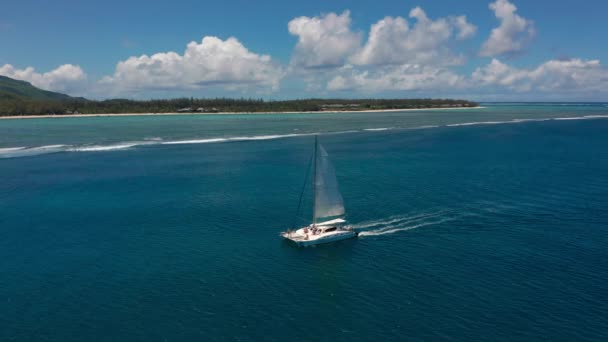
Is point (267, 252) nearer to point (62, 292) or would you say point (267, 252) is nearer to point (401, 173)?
point (62, 292)

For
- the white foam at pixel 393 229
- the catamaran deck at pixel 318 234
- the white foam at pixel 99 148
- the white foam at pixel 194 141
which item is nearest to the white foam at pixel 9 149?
the white foam at pixel 99 148

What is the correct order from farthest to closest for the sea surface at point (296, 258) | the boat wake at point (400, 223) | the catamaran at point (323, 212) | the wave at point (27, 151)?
the wave at point (27, 151)
the boat wake at point (400, 223)
the catamaran at point (323, 212)
the sea surface at point (296, 258)

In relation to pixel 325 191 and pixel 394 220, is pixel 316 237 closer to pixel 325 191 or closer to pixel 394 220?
pixel 325 191

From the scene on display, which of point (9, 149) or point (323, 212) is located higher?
point (9, 149)

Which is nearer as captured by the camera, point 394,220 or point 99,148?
point 394,220

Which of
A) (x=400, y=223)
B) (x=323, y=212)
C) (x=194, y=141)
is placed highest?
Result: (x=194, y=141)

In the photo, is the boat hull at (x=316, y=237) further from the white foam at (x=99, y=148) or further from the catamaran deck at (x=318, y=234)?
the white foam at (x=99, y=148)

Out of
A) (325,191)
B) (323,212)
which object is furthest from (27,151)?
(325,191)

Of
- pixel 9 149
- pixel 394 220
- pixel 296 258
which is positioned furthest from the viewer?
pixel 9 149
